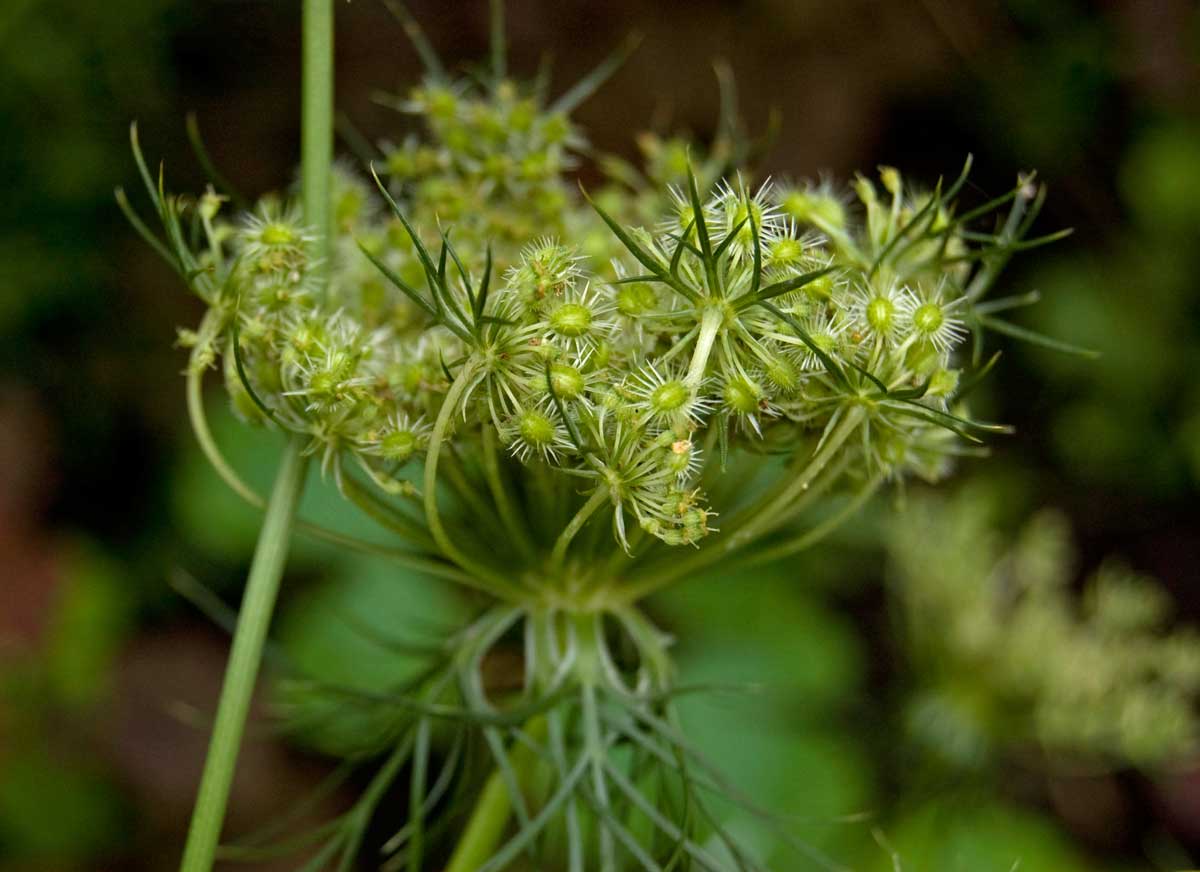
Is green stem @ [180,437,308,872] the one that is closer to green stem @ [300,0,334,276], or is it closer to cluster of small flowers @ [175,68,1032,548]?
cluster of small flowers @ [175,68,1032,548]

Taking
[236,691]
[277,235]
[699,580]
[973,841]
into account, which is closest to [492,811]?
[236,691]

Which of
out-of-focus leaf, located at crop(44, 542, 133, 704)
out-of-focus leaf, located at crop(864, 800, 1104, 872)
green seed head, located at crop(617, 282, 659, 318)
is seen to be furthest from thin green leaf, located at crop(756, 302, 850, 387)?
out-of-focus leaf, located at crop(44, 542, 133, 704)

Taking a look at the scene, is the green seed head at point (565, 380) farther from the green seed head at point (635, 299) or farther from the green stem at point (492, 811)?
the green stem at point (492, 811)

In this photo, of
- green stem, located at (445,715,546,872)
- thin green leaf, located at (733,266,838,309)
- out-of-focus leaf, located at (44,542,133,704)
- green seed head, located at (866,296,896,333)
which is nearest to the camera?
thin green leaf, located at (733,266,838,309)

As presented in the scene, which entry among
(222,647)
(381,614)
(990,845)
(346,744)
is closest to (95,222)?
(222,647)

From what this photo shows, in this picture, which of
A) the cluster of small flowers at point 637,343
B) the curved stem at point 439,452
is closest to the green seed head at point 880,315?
the cluster of small flowers at point 637,343

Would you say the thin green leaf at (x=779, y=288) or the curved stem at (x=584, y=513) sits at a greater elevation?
the thin green leaf at (x=779, y=288)

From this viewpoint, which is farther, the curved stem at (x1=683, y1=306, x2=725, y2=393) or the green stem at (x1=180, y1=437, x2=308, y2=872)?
the green stem at (x1=180, y1=437, x2=308, y2=872)

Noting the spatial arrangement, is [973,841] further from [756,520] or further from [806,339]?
[806,339]
